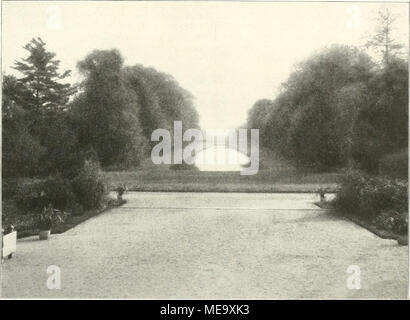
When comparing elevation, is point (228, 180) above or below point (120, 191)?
above

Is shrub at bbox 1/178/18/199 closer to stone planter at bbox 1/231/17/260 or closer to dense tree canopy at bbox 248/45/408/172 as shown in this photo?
stone planter at bbox 1/231/17/260

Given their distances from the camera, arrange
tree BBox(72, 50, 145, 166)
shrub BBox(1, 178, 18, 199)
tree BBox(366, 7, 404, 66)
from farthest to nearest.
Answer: tree BBox(72, 50, 145, 166)
shrub BBox(1, 178, 18, 199)
tree BBox(366, 7, 404, 66)

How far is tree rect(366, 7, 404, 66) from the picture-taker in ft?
38.4

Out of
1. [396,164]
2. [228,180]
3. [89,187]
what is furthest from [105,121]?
[396,164]

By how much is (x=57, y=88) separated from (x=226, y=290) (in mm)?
9376

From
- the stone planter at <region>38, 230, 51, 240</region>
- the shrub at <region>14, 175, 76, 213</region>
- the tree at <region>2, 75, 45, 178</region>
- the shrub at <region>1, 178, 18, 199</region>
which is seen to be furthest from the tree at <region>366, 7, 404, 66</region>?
the shrub at <region>1, 178, 18, 199</region>

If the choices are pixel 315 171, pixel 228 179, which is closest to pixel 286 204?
pixel 315 171

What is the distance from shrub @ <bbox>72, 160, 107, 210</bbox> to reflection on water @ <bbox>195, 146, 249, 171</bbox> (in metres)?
3.18

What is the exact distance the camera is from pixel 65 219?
13.2 meters

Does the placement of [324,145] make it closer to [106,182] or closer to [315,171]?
[315,171]

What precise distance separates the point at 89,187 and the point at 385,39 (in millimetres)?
9436

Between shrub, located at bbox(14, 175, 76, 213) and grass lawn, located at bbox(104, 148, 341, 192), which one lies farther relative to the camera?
grass lawn, located at bbox(104, 148, 341, 192)

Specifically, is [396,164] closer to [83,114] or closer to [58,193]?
[58,193]

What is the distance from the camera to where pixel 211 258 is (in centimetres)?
908
